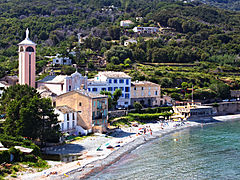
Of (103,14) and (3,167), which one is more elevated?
(103,14)

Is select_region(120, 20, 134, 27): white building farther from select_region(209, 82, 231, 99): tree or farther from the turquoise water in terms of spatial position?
the turquoise water

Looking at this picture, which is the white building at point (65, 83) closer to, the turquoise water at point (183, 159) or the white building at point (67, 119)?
the white building at point (67, 119)

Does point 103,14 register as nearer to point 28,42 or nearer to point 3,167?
point 28,42

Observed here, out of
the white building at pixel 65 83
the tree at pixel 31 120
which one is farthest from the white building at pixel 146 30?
the tree at pixel 31 120

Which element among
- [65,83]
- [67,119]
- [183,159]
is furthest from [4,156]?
[65,83]

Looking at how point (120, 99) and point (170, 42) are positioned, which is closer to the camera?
point (120, 99)

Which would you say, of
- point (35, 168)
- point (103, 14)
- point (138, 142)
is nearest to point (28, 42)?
point (138, 142)

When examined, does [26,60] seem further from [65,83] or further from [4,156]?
[4,156]
